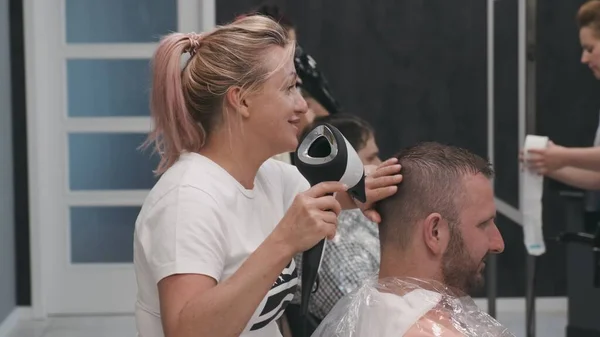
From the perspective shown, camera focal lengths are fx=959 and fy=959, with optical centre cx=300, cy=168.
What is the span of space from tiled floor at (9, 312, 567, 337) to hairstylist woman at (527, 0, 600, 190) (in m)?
1.58

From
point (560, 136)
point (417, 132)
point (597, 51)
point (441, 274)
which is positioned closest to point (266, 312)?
point (441, 274)

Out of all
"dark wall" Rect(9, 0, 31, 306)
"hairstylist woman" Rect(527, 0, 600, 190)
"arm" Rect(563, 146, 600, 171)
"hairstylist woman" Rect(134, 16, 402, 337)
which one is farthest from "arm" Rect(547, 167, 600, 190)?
"dark wall" Rect(9, 0, 31, 306)

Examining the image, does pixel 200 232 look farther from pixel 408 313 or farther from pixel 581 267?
pixel 581 267

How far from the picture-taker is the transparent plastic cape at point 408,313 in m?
1.48

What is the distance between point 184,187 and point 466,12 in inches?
145

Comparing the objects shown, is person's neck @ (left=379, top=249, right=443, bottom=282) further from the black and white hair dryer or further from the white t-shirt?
the white t-shirt

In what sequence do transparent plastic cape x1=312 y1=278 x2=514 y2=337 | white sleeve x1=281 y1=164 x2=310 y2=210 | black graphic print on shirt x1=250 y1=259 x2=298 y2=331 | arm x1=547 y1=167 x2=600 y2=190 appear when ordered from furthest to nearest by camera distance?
arm x1=547 y1=167 x2=600 y2=190
white sleeve x1=281 y1=164 x2=310 y2=210
black graphic print on shirt x1=250 y1=259 x2=298 y2=331
transparent plastic cape x1=312 y1=278 x2=514 y2=337

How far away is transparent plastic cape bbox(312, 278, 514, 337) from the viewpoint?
148 cm

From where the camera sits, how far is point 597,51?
10.1ft

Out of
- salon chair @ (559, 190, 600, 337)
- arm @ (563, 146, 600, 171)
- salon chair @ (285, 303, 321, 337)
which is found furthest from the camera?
salon chair @ (559, 190, 600, 337)

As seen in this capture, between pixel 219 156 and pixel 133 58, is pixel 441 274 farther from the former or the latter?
pixel 133 58

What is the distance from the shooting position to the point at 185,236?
1.58 metres

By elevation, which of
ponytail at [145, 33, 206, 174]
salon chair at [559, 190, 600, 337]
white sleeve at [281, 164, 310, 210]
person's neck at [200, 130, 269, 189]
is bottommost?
salon chair at [559, 190, 600, 337]

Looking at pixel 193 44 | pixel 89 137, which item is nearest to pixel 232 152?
pixel 193 44
